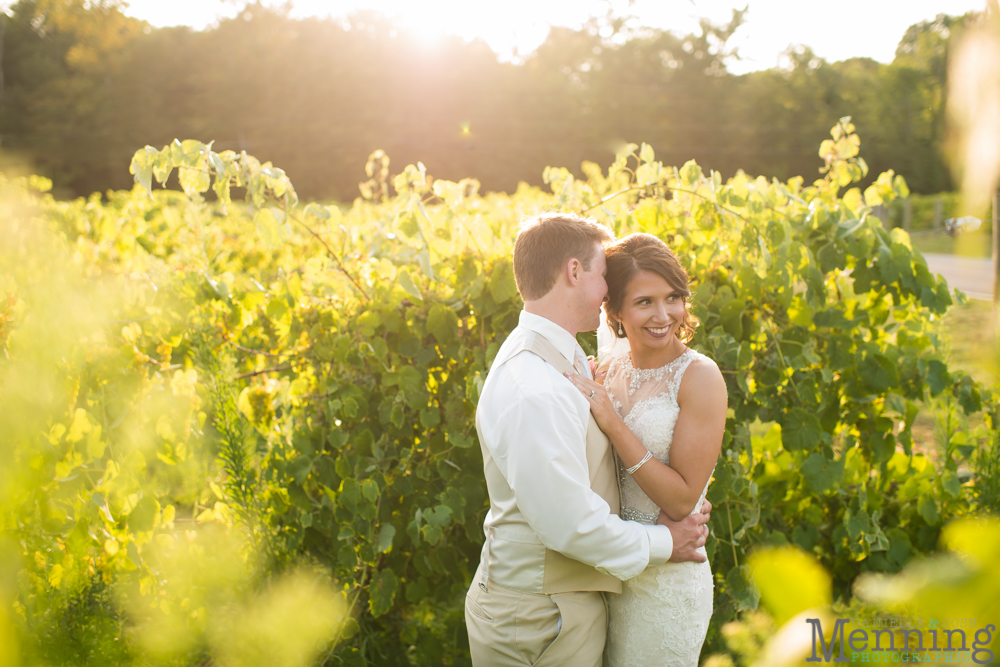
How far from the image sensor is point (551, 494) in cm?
179

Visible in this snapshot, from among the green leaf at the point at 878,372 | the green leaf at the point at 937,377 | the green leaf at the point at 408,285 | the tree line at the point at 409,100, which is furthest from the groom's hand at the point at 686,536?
the tree line at the point at 409,100

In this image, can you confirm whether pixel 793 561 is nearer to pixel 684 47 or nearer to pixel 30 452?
pixel 30 452

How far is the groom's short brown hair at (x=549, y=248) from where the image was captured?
2.03 meters

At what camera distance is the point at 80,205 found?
9078 millimetres

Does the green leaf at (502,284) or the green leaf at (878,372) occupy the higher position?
the green leaf at (502,284)

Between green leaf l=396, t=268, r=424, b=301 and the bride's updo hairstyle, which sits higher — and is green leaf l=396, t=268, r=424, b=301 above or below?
below

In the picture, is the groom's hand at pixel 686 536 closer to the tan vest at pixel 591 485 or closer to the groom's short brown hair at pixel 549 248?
the tan vest at pixel 591 485

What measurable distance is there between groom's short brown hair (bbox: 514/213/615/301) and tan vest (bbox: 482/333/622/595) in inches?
6.8

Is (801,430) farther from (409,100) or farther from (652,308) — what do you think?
(409,100)

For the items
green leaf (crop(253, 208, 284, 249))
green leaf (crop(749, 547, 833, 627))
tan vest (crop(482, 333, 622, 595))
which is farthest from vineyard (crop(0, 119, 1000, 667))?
green leaf (crop(749, 547, 833, 627))

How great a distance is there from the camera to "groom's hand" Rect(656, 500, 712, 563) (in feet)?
6.82

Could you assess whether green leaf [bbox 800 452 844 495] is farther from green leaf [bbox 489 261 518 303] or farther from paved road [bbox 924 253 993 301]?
paved road [bbox 924 253 993 301]

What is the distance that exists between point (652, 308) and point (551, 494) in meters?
0.74

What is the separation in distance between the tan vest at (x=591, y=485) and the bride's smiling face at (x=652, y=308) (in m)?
0.30
